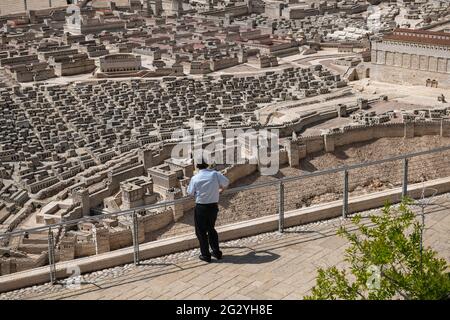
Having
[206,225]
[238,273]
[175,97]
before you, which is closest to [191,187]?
[206,225]

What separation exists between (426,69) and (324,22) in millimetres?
21466

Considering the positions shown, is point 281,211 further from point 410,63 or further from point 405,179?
point 410,63

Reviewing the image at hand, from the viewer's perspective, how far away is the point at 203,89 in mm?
41281

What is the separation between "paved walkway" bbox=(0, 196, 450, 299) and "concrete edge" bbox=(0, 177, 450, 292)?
4.1 inches

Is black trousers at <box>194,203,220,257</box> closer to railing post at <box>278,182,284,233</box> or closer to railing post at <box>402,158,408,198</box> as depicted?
railing post at <box>278,182,284,233</box>

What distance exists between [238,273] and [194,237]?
1003 millimetres

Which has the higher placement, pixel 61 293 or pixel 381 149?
pixel 61 293

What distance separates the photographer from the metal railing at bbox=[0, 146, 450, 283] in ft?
26.8

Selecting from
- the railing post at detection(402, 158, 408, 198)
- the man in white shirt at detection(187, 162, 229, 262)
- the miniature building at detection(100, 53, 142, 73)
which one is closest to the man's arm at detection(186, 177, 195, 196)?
the man in white shirt at detection(187, 162, 229, 262)

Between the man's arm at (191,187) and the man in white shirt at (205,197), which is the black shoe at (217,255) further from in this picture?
the man's arm at (191,187)

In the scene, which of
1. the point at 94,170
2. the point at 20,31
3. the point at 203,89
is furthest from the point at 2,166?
the point at 20,31

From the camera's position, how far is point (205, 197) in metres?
8.02
